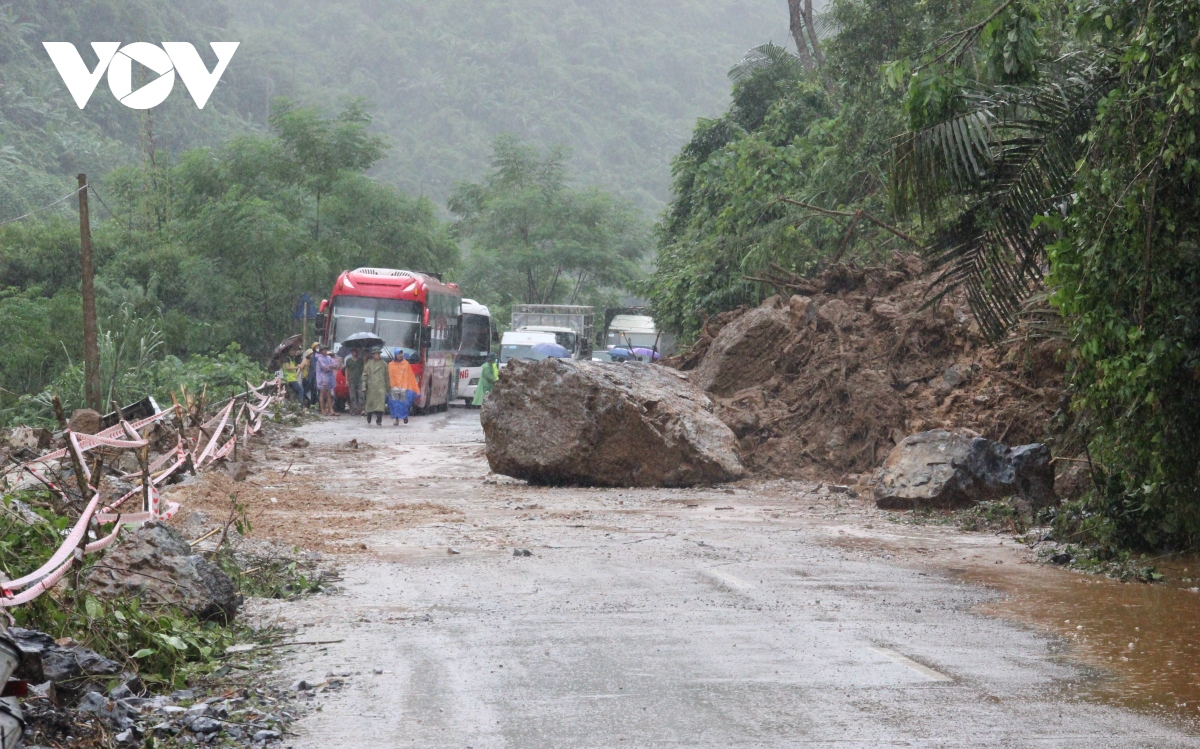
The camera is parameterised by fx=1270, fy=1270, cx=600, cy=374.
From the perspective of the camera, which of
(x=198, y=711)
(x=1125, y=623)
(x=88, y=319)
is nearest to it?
(x=198, y=711)

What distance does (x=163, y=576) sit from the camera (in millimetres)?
7164

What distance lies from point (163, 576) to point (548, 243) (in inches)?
2360

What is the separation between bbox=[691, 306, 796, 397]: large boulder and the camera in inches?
731

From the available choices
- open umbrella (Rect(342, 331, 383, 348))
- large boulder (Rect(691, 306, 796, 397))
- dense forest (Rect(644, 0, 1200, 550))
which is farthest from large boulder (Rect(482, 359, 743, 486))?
open umbrella (Rect(342, 331, 383, 348))

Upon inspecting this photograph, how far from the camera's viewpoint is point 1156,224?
9.22m

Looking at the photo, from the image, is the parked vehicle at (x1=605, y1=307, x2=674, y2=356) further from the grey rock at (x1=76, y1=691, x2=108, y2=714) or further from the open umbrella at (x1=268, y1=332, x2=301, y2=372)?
the grey rock at (x1=76, y1=691, x2=108, y2=714)

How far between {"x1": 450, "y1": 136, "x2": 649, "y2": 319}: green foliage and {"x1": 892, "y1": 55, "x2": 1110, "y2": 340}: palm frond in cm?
5251

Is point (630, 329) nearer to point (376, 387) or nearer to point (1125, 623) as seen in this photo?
point (376, 387)

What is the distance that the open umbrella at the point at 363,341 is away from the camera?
3055 cm

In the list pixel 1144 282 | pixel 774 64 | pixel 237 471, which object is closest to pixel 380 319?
pixel 774 64

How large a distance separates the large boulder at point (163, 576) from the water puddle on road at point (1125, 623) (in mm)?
4634

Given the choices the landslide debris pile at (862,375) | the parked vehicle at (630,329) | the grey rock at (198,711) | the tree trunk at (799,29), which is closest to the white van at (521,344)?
the tree trunk at (799,29)

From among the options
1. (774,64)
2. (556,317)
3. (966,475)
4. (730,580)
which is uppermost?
(774,64)

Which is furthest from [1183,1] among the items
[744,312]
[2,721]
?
[744,312]
